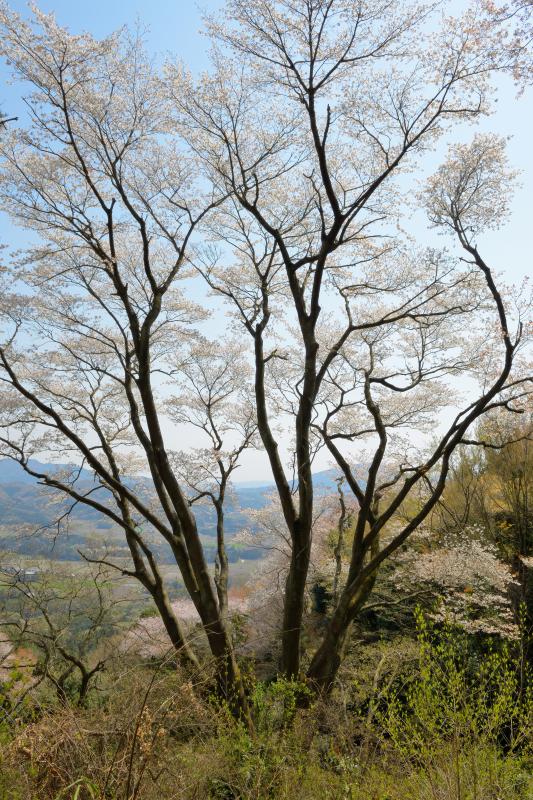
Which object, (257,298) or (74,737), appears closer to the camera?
(74,737)

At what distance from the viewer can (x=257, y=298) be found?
789cm

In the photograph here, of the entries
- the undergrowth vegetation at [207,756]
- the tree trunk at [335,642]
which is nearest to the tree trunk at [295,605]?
the tree trunk at [335,642]

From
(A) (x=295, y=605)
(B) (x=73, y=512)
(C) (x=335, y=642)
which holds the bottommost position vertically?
(C) (x=335, y=642)

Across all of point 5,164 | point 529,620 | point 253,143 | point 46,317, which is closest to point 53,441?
point 46,317

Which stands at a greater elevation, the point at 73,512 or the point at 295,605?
the point at 73,512

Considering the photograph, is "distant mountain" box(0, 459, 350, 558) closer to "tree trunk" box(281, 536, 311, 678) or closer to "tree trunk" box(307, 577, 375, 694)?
"tree trunk" box(281, 536, 311, 678)

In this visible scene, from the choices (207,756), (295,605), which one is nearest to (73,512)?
(295,605)

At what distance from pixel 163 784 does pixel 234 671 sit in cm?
350

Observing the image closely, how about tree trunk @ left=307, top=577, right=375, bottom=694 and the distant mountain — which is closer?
tree trunk @ left=307, top=577, right=375, bottom=694

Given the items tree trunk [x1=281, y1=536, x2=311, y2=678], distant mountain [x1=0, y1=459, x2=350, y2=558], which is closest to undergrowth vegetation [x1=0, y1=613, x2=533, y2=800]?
tree trunk [x1=281, y1=536, x2=311, y2=678]

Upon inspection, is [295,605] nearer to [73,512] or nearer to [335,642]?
[335,642]

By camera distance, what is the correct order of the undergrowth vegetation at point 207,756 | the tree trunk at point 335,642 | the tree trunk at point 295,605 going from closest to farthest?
the undergrowth vegetation at point 207,756 → the tree trunk at point 335,642 → the tree trunk at point 295,605

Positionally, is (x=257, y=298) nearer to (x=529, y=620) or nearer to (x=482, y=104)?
(x=482, y=104)

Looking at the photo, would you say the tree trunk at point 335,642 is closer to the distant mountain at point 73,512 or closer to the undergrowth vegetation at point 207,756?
the undergrowth vegetation at point 207,756
